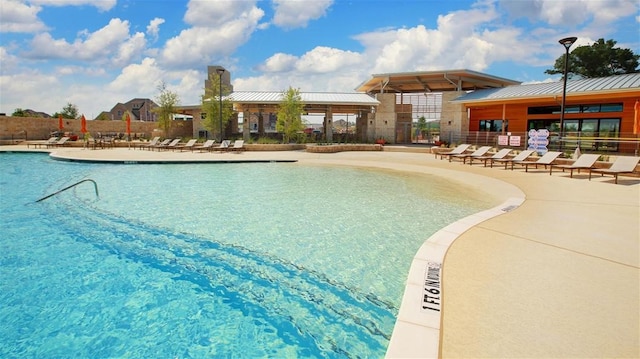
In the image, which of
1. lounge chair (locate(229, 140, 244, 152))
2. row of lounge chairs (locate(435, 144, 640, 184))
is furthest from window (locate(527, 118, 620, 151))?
lounge chair (locate(229, 140, 244, 152))

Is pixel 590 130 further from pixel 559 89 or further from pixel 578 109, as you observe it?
pixel 559 89

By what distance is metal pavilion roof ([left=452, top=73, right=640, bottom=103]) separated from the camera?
17.8m

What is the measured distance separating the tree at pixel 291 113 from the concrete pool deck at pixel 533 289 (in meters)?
19.8

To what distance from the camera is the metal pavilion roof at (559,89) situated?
17.8 m

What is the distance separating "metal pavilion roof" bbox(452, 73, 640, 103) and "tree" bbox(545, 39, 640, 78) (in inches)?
836

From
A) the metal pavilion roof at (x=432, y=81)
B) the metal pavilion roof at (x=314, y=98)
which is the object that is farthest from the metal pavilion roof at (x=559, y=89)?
the metal pavilion roof at (x=314, y=98)

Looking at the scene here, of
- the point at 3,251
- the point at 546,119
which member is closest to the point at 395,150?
the point at 546,119

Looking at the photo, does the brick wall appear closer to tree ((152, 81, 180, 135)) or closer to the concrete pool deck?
tree ((152, 81, 180, 135))

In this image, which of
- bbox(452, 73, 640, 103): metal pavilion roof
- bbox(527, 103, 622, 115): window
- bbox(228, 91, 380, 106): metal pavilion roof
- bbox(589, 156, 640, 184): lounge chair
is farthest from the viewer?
bbox(228, 91, 380, 106): metal pavilion roof

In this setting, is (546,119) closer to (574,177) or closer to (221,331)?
(574,177)

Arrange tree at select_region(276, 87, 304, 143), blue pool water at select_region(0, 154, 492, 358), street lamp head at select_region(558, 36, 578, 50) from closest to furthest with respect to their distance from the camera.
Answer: blue pool water at select_region(0, 154, 492, 358) → street lamp head at select_region(558, 36, 578, 50) → tree at select_region(276, 87, 304, 143)

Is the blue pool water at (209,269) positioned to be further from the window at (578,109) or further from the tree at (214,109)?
the tree at (214,109)

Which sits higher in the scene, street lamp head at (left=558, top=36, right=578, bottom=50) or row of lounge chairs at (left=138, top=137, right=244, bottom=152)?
street lamp head at (left=558, top=36, right=578, bottom=50)

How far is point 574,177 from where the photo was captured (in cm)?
1242
